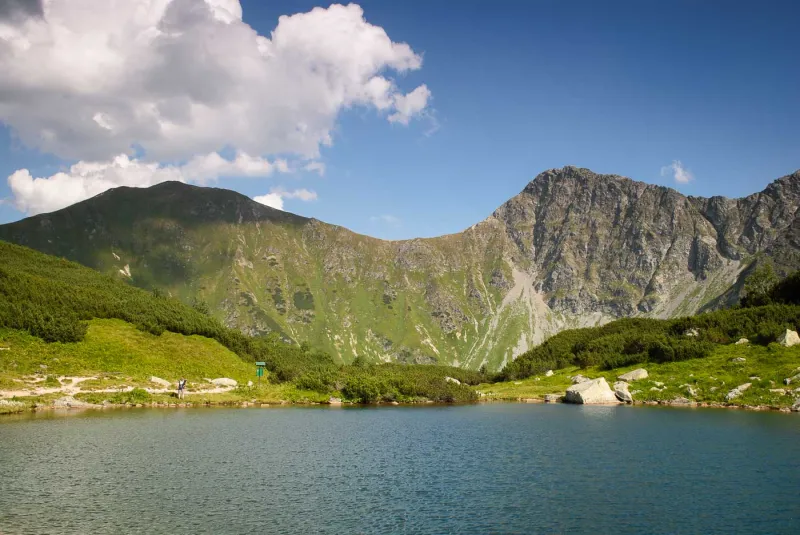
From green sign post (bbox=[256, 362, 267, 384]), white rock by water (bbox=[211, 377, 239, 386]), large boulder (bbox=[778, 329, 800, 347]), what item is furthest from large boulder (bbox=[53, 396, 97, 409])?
large boulder (bbox=[778, 329, 800, 347])

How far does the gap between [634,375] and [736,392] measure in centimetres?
2573

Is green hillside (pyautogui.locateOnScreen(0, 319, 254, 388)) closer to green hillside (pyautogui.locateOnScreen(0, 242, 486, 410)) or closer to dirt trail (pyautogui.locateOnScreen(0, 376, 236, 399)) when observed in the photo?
green hillside (pyautogui.locateOnScreen(0, 242, 486, 410))

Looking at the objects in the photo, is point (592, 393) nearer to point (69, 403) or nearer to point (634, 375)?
point (634, 375)

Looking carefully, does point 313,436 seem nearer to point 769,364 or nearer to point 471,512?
point 471,512

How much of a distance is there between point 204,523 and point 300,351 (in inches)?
6703

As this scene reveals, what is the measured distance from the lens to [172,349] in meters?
121

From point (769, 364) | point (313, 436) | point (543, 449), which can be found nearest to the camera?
point (543, 449)

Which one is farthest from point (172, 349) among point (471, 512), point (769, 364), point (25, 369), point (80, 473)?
point (769, 364)

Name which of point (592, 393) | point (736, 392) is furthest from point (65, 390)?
point (736, 392)

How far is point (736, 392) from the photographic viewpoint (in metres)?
91.6

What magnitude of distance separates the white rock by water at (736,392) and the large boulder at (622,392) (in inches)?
719

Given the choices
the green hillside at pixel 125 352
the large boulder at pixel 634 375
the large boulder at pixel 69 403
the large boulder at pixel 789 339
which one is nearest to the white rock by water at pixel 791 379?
the large boulder at pixel 789 339

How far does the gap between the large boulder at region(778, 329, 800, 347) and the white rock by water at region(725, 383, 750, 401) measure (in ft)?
62.3

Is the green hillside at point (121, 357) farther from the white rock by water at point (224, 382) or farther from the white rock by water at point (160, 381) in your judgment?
the white rock by water at point (224, 382)
